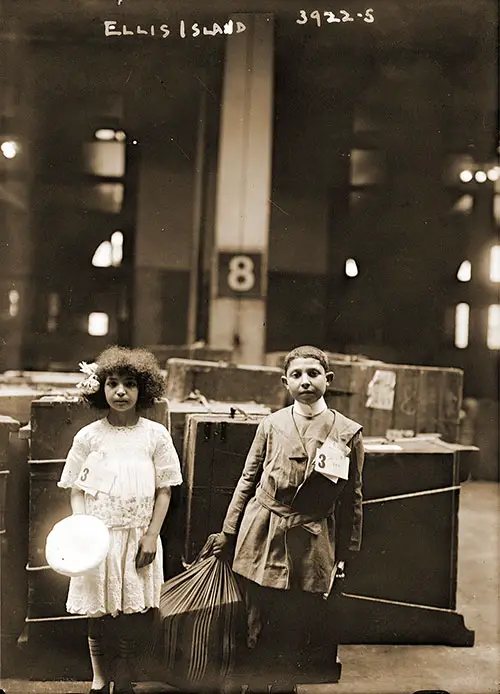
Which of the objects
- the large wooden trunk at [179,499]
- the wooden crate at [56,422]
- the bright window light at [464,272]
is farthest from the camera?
the bright window light at [464,272]

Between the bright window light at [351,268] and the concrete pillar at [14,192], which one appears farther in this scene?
the bright window light at [351,268]

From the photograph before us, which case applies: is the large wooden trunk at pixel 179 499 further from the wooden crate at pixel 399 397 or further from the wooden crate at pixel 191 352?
the wooden crate at pixel 191 352

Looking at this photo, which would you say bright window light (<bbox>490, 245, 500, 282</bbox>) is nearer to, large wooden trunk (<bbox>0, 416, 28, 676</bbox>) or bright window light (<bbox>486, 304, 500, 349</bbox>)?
bright window light (<bbox>486, 304, 500, 349</bbox>)

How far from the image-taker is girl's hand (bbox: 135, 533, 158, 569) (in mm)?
2688

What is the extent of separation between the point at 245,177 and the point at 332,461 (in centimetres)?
206

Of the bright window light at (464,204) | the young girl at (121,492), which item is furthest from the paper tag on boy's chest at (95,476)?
the bright window light at (464,204)

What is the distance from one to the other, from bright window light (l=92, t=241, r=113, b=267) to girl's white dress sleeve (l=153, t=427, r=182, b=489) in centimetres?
134

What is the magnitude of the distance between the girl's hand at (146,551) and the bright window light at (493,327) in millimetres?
2666

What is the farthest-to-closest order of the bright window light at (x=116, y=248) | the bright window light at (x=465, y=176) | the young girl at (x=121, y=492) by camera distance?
the bright window light at (x=116, y=248)
the bright window light at (x=465, y=176)
the young girl at (x=121, y=492)

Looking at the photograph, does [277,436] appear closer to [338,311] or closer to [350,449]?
[350,449]

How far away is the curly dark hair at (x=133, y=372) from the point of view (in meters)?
2.78

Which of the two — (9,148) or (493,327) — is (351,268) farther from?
(9,148)

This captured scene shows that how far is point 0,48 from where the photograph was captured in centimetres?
323

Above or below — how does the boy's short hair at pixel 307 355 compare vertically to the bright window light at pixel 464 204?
below
